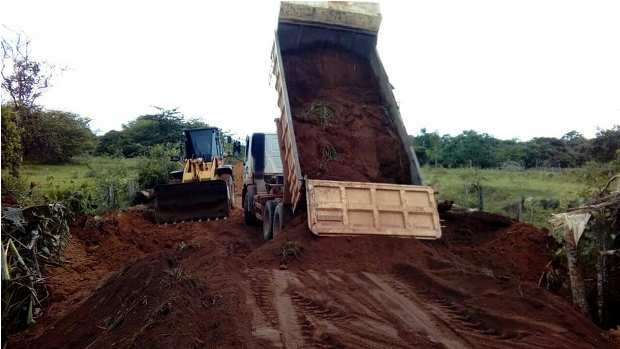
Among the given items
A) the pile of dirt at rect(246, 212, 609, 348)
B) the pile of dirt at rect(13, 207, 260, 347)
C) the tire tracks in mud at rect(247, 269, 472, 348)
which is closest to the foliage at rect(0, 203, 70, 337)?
the pile of dirt at rect(13, 207, 260, 347)

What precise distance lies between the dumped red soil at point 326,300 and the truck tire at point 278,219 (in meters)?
0.54

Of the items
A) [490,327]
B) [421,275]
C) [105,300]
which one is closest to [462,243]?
[421,275]

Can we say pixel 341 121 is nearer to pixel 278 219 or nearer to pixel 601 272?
pixel 278 219

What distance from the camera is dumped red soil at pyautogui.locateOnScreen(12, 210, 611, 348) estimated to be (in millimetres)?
Answer: 4965

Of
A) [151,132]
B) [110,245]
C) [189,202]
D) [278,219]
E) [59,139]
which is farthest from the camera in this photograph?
[151,132]

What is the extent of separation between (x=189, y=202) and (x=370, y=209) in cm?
646

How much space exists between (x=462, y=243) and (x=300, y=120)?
3848 mm

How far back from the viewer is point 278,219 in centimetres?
976

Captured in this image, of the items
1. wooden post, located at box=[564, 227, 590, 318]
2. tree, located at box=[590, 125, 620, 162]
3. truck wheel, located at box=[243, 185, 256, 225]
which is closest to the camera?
wooden post, located at box=[564, 227, 590, 318]

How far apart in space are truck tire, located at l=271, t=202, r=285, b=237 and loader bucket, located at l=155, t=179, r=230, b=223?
13.6ft

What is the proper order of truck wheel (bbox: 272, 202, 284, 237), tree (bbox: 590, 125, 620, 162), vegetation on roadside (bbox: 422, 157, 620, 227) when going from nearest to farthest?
truck wheel (bbox: 272, 202, 284, 237) < vegetation on roadside (bbox: 422, 157, 620, 227) < tree (bbox: 590, 125, 620, 162)

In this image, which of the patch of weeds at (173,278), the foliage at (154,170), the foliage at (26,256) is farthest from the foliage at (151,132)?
the patch of weeds at (173,278)

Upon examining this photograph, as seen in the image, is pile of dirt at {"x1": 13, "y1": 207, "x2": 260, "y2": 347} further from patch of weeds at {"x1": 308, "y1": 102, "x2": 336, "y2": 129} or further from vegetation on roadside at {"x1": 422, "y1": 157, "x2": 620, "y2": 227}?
vegetation on roadside at {"x1": 422, "y1": 157, "x2": 620, "y2": 227}

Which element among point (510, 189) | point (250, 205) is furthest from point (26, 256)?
point (510, 189)
